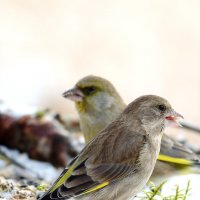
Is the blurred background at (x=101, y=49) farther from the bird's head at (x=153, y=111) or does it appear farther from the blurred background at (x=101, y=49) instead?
the bird's head at (x=153, y=111)

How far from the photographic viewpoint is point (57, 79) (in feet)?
42.6

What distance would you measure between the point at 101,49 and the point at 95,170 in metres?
8.97

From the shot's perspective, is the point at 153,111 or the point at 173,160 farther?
the point at 173,160

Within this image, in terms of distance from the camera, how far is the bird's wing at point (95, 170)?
5.36 meters

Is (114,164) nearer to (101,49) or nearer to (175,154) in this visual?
(175,154)

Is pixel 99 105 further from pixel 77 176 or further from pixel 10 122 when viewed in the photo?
pixel 77 176

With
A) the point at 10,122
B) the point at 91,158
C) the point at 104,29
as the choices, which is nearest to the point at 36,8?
the point at 104,29

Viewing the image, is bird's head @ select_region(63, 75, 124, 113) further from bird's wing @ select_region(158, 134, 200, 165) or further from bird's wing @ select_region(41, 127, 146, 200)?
bird's wing @ select_region(41, 127, 146, 200)

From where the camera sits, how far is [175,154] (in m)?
6.99

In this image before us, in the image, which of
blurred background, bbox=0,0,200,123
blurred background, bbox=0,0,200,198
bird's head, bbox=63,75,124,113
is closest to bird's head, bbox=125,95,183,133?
bird's head, bbox=63,75,124,113

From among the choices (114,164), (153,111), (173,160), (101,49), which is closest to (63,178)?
(114,164)

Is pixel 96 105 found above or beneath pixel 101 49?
above

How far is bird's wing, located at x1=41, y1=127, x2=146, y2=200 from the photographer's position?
5355 mm

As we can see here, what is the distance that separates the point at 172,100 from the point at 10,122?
527 centimetres
